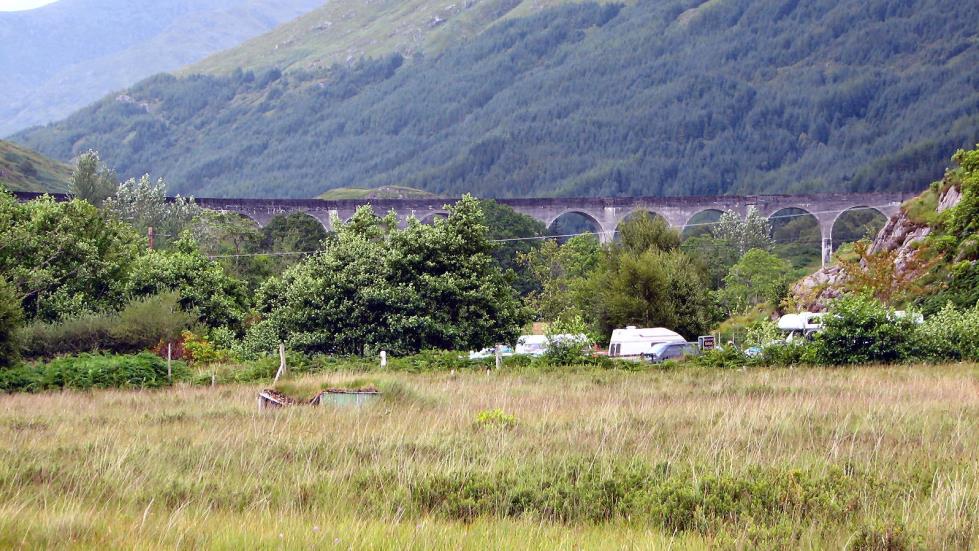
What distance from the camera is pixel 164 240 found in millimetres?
86625

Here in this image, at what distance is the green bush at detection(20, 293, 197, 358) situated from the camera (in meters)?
38.5

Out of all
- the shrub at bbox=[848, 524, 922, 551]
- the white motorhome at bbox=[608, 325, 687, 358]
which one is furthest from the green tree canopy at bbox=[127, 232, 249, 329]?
the shrub at bbox=[848, 524, 922, 551]

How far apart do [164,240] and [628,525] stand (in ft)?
271

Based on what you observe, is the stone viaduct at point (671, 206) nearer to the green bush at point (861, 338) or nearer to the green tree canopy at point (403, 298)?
the green tree canopy at point (403, 298)

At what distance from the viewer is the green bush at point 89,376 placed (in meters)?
26.0

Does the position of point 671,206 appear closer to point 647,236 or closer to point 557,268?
point 557,268

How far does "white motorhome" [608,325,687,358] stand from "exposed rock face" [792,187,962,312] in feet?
30.1

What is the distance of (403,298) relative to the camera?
112 feet

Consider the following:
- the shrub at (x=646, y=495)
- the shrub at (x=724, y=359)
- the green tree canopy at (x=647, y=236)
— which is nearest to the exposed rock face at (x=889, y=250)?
the green tree canopy at (x=647, y=236)

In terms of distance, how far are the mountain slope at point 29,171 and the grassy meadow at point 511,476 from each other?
423 feet

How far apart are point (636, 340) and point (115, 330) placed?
1940 cm

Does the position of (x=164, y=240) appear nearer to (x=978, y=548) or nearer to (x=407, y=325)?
(x=407, y=325)

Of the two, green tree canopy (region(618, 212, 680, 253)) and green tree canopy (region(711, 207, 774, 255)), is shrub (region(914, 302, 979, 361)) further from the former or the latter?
green tree canopy (region(711, 207, 774, 255))

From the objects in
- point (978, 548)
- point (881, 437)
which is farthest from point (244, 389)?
point (978, 548)
